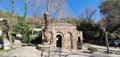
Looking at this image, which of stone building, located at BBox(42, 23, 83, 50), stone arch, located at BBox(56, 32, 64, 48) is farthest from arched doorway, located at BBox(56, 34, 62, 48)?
stone building, located at BBox(42, 23, 83, 50)

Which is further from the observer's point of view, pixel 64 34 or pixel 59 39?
pixel 59 39

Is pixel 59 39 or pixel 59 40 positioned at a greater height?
pixel 59 39

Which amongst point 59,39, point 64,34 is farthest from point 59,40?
point 64,34

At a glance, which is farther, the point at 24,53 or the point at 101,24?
the point at 101,24

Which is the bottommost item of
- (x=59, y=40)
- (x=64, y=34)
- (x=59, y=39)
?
(x=59, y=40)

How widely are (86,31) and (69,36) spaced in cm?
1338

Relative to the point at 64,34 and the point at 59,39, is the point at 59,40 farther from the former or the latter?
the point at 64,34

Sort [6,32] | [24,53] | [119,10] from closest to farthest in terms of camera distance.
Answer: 1. [24,53]
2. [6,32]
3. [119,10]

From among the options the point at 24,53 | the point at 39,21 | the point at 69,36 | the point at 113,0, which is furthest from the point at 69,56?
the point at 39,21

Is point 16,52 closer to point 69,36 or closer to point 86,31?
point 69,36

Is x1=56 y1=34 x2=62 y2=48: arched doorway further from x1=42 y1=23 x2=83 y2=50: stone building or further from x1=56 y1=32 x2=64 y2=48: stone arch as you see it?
x1=42 y1=23 x2=83 y2=50: stone building

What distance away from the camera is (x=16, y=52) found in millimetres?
24656

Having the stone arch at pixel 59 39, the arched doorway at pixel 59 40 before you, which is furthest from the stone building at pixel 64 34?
the arched doorway at pixel 59 40

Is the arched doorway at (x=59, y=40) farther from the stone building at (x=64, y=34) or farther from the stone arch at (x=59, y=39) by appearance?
the stone building at (x=64, y=34)
